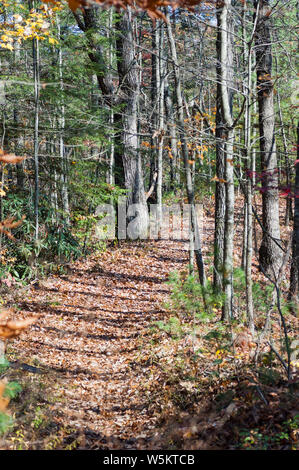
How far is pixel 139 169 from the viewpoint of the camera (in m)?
13.1

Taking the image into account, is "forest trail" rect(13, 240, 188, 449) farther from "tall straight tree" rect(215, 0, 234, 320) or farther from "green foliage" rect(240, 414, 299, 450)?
"tall straight tree" rect(215, 0, 234, 320)

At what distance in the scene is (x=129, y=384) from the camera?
18.1ft

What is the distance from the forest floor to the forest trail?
0.02m

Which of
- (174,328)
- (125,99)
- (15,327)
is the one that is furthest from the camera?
(125,99)

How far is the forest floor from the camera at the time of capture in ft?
12.2

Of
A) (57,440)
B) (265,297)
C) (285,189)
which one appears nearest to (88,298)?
(265,297)

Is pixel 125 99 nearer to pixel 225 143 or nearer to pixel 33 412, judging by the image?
pixel 225 143

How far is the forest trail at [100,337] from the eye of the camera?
15.0ft

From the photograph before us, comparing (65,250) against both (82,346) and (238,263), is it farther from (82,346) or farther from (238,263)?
(238,263)

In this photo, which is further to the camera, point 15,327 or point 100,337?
point 100,337

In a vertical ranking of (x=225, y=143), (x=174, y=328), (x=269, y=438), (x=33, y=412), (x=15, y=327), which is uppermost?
(x=225, y=143)

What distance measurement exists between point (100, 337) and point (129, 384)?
1767mm

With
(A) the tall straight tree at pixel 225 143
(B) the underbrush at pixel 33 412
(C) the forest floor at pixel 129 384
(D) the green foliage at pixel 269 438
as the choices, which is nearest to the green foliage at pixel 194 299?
(C) the forest floor at pixel 129 384

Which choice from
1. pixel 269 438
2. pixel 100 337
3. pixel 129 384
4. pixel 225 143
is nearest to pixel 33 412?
pixel 129 384
